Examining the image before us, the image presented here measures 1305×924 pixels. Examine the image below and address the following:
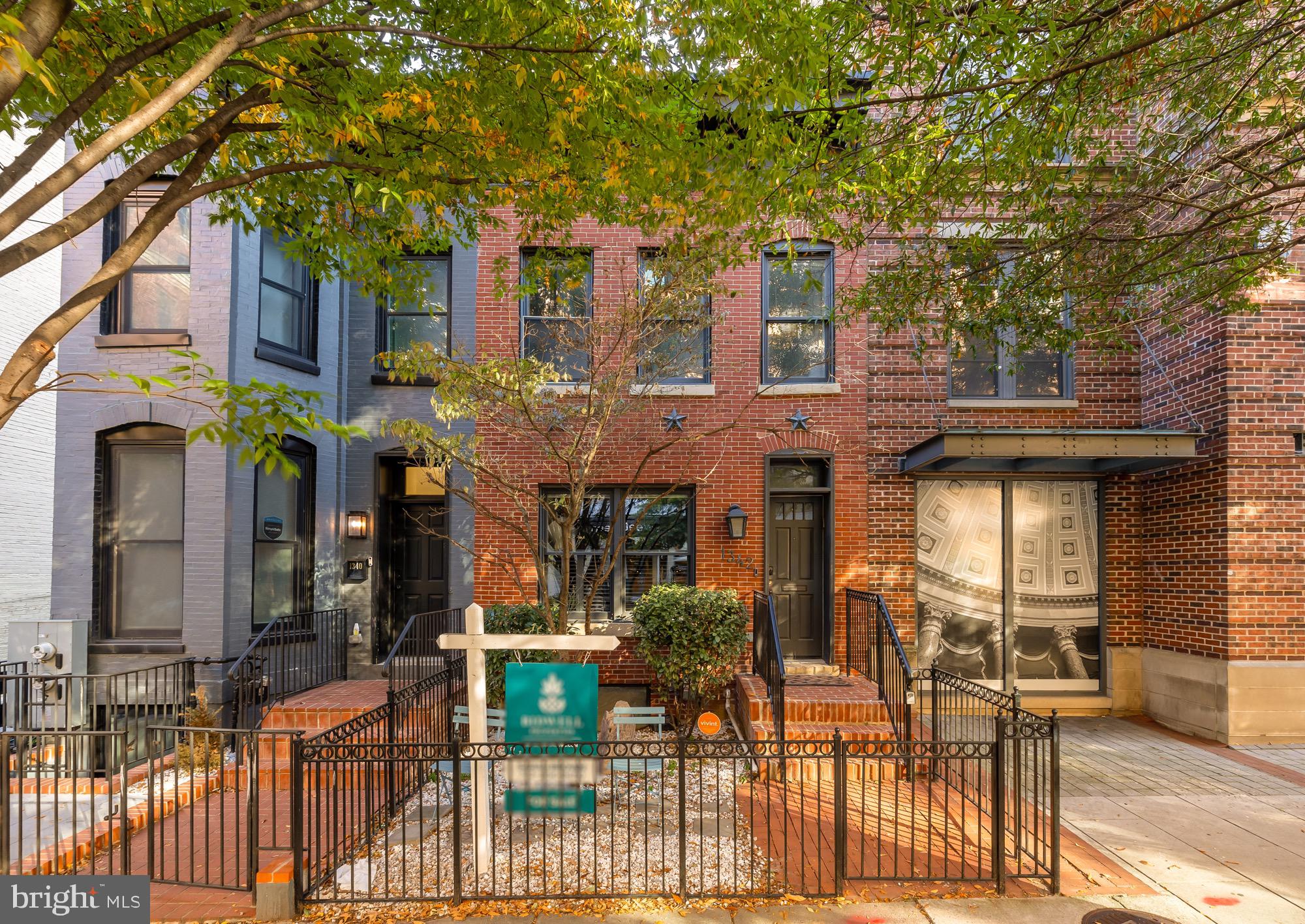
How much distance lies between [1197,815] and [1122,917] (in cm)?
251

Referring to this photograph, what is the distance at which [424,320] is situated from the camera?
10.2 meters

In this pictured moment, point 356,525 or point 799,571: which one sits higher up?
point 356,525

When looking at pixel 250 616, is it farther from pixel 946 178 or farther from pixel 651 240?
pixel 946 178

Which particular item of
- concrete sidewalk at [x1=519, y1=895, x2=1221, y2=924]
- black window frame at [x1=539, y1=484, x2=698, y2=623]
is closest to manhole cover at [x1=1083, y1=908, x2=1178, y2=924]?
concrete sidewalk at [x1=519, y1=895, x2=1221, y2=924]

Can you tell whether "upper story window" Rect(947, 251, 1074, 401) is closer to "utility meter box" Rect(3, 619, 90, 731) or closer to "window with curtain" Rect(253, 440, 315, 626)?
"window with curtain" Rect(253, 440, 315, 626)

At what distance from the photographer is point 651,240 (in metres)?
9.55

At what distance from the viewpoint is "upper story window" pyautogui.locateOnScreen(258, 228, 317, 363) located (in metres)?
9.02

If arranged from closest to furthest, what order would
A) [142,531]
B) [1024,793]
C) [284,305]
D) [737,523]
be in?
1. [1024,793]
2. [142,531]
3. [737,523]
4. [284,305]

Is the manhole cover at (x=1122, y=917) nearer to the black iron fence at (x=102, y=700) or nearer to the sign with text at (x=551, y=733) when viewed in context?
the sign with text at (x=551, y=733)

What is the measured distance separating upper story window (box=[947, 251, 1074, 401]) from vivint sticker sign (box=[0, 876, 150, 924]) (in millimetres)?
10273

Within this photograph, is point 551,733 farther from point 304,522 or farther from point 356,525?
point 304,522

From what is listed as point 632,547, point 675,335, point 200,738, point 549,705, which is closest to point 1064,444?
point 675,335

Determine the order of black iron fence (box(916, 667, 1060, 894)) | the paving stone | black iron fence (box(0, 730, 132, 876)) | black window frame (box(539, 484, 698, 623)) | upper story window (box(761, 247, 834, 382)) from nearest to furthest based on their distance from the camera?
the paving stone → black iron fence (box(0, 730, 132, 876)) → black iron fence (box(916, 667, 1060, 894)) → black window frame (box(539, 484, 698, 623)) → upper story window (box(761, 247, 834, 382))

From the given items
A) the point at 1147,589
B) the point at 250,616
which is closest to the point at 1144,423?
the point at 1147,589
